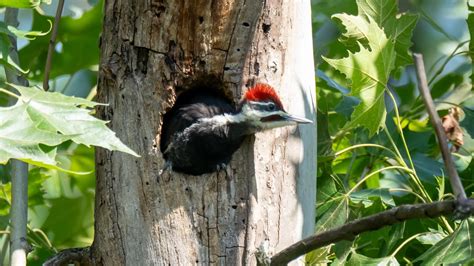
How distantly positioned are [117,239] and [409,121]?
1.61m

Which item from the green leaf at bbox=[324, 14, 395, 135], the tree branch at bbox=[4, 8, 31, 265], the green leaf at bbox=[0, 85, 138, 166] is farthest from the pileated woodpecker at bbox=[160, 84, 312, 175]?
the green leaf at bbox=[0, 85, 138, 166]

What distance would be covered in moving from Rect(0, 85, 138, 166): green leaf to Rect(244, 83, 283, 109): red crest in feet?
2.55

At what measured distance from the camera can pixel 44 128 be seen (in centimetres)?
278

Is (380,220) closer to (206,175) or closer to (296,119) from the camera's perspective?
(296,119)

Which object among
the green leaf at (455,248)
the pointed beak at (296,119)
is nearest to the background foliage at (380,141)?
the green leaf at (455,248)

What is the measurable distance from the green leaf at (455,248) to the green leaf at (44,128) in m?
1.03

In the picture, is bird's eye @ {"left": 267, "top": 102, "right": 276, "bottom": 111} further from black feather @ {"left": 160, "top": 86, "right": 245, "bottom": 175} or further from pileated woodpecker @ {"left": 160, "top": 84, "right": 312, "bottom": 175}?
black feather @ {"left": 160, "top": 86, "right": 245, "bottom": 175}

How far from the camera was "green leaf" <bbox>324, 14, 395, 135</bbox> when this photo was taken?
3.37m

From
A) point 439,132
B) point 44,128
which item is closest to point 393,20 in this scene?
point 44,128

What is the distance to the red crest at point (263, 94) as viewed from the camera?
3.46 meters

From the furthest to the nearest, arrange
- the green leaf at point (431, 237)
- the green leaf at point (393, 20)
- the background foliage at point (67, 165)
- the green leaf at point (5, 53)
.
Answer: the background foliage at point (67, 165) → the green leaf at point (393, 20) → the green leaf at point (431, 237) → the green leaf at point (5, 53)

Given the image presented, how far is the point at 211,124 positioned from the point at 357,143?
0.89m

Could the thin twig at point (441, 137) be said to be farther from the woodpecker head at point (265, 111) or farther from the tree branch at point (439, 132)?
the woodpecker head at point (265, 111)

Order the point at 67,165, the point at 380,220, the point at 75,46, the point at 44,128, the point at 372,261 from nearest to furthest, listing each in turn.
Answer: the point at 380,220 → the point at 44,128 → the point at 372,261 → the point at 75,46 → the point at 67,165
